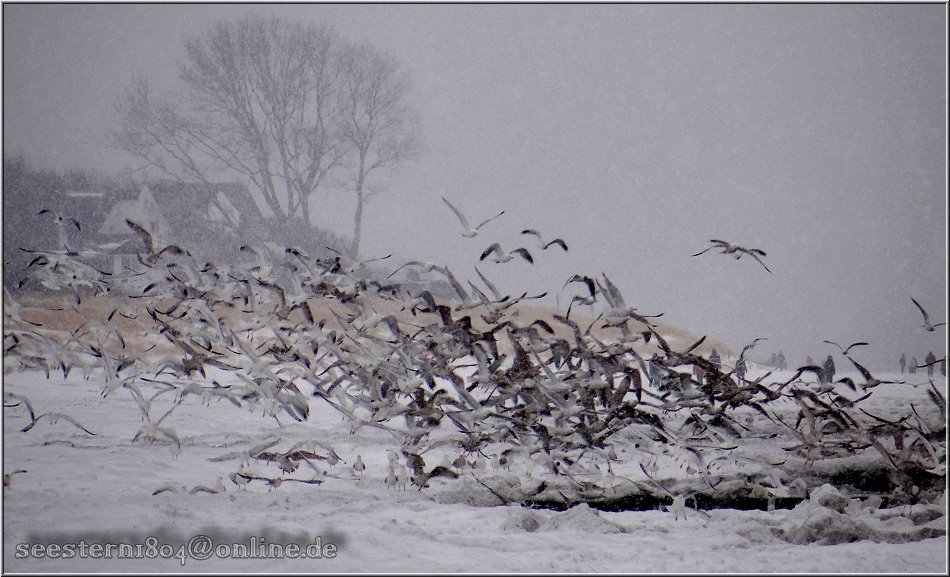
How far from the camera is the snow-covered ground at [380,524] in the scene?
108 cm

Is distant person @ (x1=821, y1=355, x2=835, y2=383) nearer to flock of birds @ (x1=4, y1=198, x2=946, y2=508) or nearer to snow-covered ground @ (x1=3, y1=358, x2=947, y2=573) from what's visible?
flock of birds @ (x1=4, y1=198, x2=946, y2=508)

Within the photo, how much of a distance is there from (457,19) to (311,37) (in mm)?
38899

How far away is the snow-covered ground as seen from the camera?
42.4 inches

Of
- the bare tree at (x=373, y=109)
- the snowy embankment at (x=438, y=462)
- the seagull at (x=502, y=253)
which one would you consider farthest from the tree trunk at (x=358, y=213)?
the seagull at (x=502, y=253)

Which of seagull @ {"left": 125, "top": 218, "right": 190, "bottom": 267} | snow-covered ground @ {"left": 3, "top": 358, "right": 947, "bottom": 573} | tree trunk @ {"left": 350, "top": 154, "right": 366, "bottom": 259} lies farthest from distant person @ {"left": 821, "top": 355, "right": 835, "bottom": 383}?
tree trunk @ {"left": 350, "top": 154, "right": 366, "bottom": 259}

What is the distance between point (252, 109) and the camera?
379 inches

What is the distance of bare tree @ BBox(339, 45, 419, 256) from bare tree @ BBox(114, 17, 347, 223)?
203 millimetres

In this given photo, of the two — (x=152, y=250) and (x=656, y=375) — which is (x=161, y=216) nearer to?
(x=152, y=250)

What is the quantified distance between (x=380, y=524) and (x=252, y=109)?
377 inches

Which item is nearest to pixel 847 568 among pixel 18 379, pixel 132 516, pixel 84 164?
pixel 132 516

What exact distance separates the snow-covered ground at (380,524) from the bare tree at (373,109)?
25.1ft

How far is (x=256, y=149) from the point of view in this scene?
971 centimetres

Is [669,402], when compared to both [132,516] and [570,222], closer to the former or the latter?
[132,516]

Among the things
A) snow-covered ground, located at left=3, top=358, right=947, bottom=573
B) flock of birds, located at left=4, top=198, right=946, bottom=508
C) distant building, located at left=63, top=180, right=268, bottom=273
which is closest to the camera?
snow-covered ground, located at left=3, top=358, right=947, bottom=573
